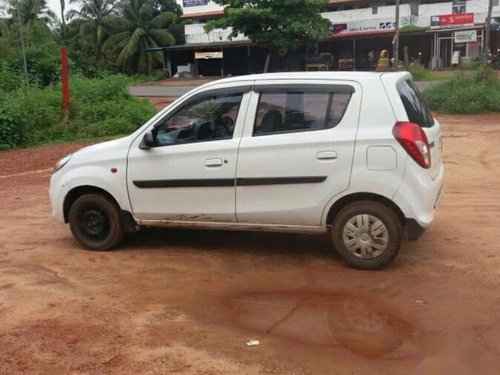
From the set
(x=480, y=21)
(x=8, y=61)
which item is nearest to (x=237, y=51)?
(x=480, y=21)

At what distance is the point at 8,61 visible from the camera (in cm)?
2480

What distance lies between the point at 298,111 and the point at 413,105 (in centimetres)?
106

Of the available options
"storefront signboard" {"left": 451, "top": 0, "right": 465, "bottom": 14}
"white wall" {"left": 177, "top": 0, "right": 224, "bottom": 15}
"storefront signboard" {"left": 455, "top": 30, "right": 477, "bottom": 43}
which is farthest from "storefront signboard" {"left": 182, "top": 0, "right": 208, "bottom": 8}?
"storefront signboard" {"left": 455, "top": 30, "right": 477, "bottom": 43}

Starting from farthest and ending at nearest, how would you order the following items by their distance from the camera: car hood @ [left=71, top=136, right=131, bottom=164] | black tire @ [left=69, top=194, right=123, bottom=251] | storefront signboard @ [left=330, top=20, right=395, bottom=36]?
storefront signboard @ [left=330, top=20, right=395, bottom=36]
black tire @ [left=69, top=194, right=123, bottom=251]
car hood @ [left=71, top=136, right=131, bottom=164]

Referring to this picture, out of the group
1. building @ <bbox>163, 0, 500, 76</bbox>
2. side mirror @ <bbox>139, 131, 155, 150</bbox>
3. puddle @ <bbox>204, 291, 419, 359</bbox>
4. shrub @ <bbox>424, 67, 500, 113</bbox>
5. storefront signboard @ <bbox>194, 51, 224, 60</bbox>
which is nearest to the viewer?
puddle @ <bbox>204, 291, 419, 359</bbox>

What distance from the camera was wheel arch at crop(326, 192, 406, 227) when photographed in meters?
5.42

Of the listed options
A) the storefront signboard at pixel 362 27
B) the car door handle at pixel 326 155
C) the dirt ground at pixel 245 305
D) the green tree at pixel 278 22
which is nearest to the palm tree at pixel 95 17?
the green tree at pixel 278 22

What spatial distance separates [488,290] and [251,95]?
8.86 ft

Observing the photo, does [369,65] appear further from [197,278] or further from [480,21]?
[197,278]

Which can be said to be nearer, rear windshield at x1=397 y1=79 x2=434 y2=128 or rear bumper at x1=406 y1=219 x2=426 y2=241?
rear bumper at x1=406 y1=219 x2=426 y2=241

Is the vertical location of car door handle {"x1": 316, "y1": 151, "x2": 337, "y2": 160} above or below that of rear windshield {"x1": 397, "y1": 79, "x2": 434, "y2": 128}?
below

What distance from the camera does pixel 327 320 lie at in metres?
4.52

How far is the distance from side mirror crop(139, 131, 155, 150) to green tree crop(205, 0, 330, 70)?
35.4 m

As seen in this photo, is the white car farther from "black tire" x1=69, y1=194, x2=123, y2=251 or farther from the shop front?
the shop front
